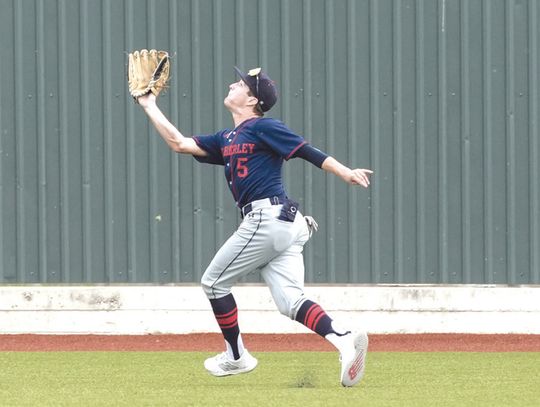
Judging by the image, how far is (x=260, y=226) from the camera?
25.4 feet

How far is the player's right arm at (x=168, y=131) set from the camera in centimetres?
797

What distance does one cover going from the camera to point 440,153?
12.5 metres

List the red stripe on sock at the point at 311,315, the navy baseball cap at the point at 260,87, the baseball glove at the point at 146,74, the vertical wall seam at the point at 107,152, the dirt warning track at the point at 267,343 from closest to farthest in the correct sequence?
1. the red stripe on sock at the point at 311,315
2. the navy baseball cap at the point at 260,87
3. the baseball glove at the point at 146,74
4. the dirt warning track at the point at 267,343
5. the vertical wall seam at the point at 107,152

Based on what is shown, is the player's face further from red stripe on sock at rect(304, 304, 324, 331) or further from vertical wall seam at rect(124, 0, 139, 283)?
vertical wall seam at rect(124, 0, 139, 283)

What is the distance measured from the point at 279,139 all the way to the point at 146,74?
981 millimetres

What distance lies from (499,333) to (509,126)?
1937mm

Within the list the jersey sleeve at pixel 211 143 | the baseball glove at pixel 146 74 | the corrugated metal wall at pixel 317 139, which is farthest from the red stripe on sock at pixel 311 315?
the corrugated metal wall at pixel 317 139

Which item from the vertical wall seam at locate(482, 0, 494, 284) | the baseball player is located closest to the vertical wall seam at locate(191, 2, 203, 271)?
the vertical wall seam at locate(482, 0, 494, 284)

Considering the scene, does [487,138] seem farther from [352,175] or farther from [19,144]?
[352,175]

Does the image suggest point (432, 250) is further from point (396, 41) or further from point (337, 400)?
point (337, 400)

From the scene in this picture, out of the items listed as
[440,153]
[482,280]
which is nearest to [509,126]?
Result: [440,153]

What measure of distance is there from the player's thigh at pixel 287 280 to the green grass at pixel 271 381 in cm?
51

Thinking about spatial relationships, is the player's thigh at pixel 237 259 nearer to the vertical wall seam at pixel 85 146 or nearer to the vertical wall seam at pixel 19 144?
the vertical wall seam at pixel 85 146

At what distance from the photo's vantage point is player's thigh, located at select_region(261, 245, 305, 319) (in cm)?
771
